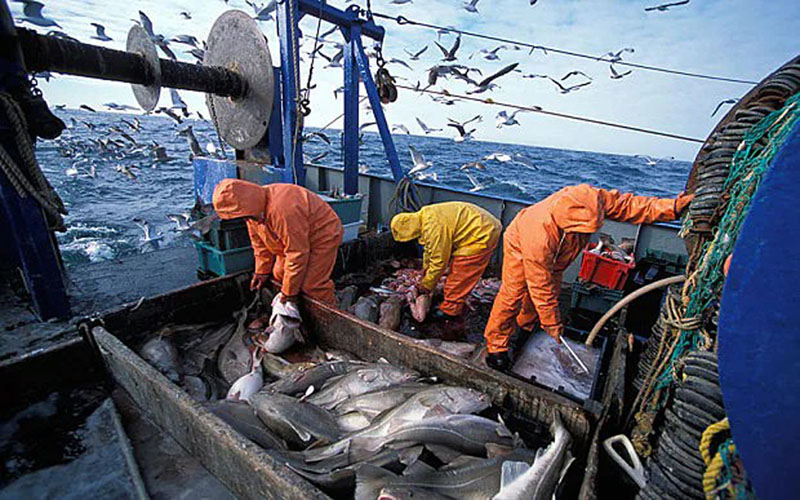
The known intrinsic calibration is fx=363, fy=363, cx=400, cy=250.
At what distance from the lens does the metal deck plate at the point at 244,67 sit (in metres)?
5.25

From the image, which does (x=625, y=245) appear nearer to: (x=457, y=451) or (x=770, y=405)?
(x=457, y=451)

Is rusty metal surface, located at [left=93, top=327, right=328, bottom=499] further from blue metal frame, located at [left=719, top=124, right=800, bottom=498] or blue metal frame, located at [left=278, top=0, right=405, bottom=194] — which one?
blue metal frame, located at [left=278, top=0, right=405, bottom=194]

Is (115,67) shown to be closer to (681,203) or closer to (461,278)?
(461,278)

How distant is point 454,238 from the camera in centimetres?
449

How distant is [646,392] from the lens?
1972mm

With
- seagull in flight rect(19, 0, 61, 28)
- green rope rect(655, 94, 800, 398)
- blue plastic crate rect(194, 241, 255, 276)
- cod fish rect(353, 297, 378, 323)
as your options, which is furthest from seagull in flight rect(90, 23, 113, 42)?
green rope rect(655, 94, 800, 398)

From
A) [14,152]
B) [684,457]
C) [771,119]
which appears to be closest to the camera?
[684,457]

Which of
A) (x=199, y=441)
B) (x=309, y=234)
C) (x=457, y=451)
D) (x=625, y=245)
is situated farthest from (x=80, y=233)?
(x=625, y=245)

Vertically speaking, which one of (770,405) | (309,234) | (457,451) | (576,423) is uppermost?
(770,405)

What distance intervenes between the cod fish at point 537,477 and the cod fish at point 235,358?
235 centimetres

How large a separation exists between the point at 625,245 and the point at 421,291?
110 inches

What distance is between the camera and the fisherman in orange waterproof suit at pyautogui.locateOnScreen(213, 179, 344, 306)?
328cm

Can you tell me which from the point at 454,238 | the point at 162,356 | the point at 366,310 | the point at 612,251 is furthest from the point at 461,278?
the point at 162,356

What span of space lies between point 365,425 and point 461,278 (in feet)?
8.65
